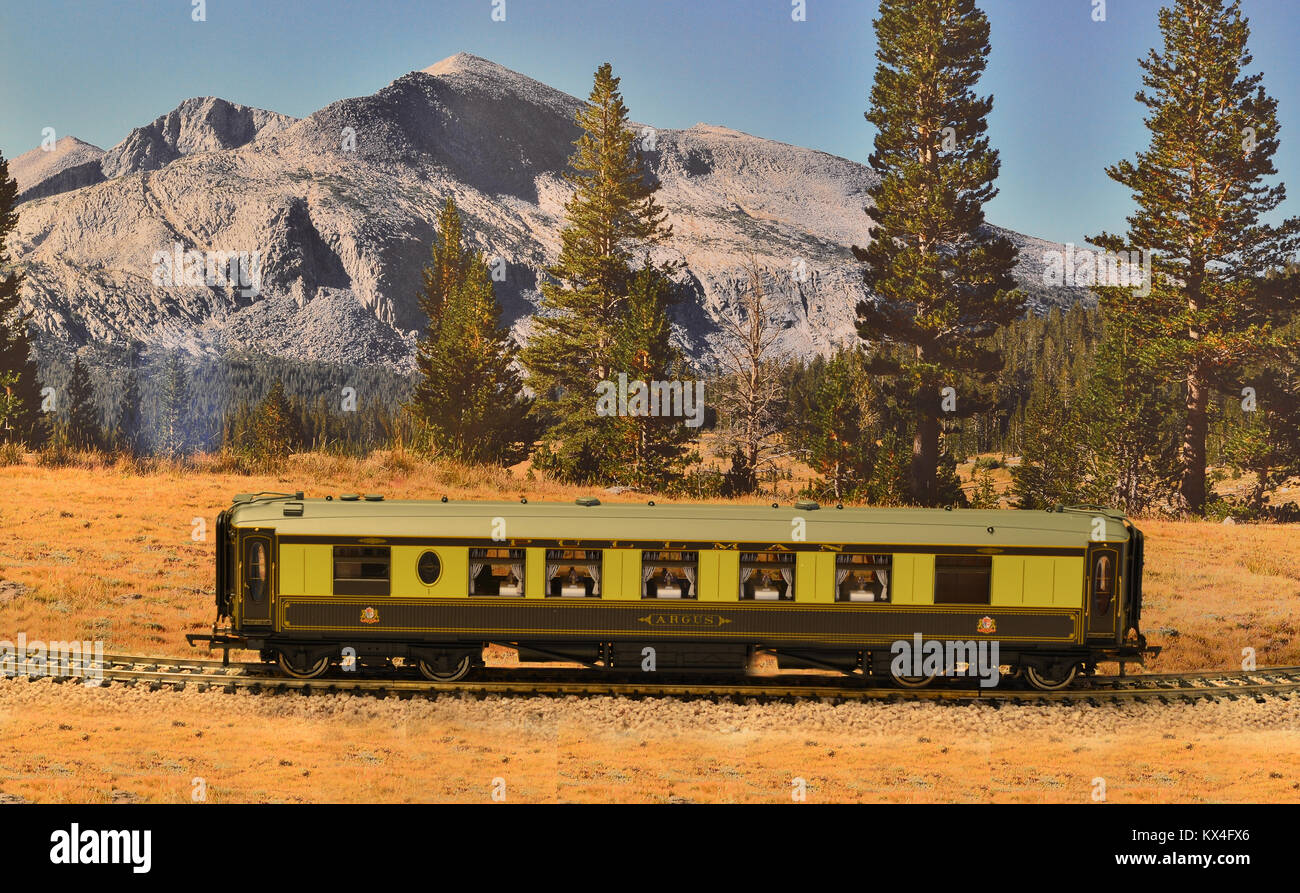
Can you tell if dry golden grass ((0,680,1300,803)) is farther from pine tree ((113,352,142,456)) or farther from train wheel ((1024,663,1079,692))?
pine tree ((113,352,142,456))

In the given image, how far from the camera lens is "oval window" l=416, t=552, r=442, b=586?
18.1 metres

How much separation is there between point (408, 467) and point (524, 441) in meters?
17.1

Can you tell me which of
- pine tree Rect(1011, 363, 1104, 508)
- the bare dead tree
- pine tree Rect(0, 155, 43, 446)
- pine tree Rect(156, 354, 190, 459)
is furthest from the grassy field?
pine tree Rect(156, 354, 190, 459)

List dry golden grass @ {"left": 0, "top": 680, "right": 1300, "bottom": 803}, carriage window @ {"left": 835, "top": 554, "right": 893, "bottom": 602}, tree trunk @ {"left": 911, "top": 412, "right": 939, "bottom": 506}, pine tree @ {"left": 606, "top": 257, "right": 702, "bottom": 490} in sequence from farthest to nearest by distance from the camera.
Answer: tree trunk @ {"left": 911, "top": 412, "right": 939, "bottom": 506} < pine tree @ {"left": 606, "top": 257, "right": 702, "bottom": 490} < carriage window @ {"left": 835, "top": 554, "right": 893, "bottom": 602} < dry golden grass @ {"left": 0, "top": 680, "right": 1300, "bottom": 803}

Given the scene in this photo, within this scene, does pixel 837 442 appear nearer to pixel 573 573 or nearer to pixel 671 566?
pixel 671 566

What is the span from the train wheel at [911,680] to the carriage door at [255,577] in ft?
33.8

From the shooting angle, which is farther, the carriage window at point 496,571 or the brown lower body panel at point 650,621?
the brown lower body panel at point 650,621

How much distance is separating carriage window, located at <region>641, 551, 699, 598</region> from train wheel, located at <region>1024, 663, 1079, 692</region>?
19.5 feet

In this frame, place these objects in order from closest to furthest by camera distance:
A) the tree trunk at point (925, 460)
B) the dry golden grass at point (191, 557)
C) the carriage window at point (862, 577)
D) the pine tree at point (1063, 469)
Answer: the carriage window at point (862, 577)
the dry golden grass at point (191, 557)
the tree trunk at point (925, 460)
the pine tree at point (1063, 469)

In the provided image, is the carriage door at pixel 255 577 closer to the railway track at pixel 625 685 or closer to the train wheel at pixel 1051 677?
the railway track at pixel 625 685

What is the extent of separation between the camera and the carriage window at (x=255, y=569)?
59.9ft

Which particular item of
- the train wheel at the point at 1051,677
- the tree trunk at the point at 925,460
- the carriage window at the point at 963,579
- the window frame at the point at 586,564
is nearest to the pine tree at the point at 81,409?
the tree trunk at the point at 925,460

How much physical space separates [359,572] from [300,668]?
2072 millimetres

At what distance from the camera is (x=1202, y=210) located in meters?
46.5
